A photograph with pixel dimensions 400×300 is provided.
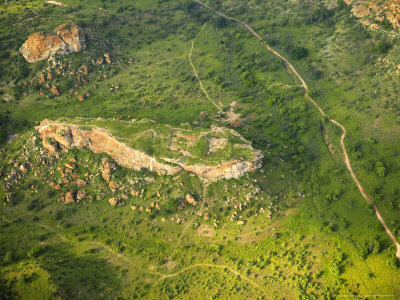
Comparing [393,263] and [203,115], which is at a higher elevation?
[393,263]

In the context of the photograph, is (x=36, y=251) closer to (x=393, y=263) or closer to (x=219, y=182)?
(x=219, y=182)

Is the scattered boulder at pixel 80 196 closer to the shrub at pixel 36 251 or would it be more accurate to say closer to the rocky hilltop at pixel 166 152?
the rocky hilltop at pixel 166 152

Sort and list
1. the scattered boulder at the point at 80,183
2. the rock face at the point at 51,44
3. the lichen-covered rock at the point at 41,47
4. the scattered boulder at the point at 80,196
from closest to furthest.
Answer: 1. the scattered boulder at the point at 80,196
2. the scattered boulder at the point at 80,183
3. the lichen-covered rock at the point at 41,47
4. the rock face at the point at 51,44

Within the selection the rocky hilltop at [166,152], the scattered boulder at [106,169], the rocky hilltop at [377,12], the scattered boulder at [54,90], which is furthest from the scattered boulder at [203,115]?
the rocky hilltop at [377,12]

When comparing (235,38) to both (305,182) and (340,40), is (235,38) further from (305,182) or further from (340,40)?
(305,182)

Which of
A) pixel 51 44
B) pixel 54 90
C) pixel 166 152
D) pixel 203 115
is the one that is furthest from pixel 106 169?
pixel 51 44

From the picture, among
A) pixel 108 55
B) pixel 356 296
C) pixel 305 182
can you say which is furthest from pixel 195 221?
pixel 108 55

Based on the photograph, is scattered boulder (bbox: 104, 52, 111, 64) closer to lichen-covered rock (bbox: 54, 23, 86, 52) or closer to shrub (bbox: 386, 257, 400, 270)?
lichen-covered rock (bbox: 54, 23, 86, 52)
